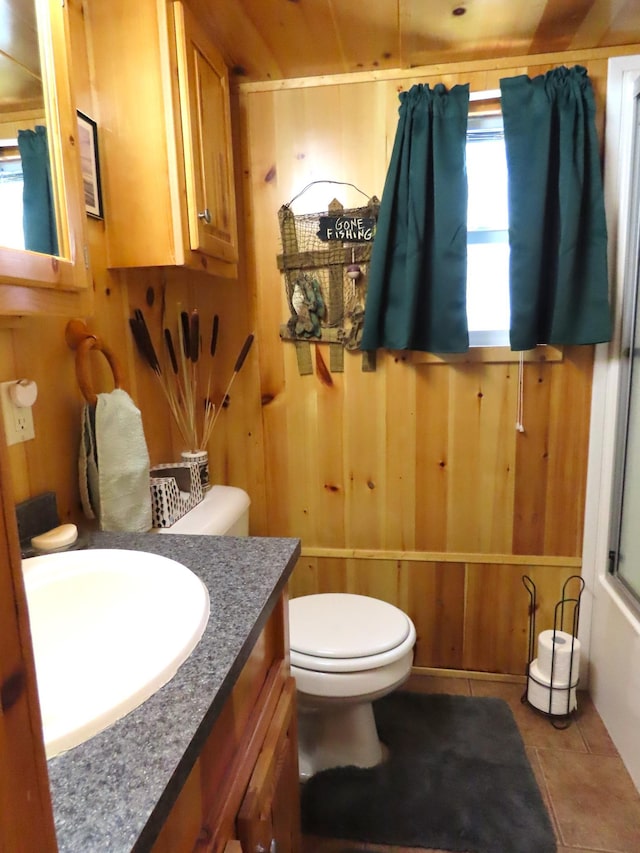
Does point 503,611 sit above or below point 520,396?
below

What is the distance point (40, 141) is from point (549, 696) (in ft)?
6.64

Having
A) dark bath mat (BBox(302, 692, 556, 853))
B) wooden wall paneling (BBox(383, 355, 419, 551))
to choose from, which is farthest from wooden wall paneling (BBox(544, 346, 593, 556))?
dark bath mat (BBox(302, 692, 556, 853))

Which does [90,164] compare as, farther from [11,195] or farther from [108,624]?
[108,624]

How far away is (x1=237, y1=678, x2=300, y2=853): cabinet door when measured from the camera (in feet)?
2.60

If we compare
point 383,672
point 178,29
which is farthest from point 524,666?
point 178,29

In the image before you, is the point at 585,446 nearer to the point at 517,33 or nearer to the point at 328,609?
the point at 328,609

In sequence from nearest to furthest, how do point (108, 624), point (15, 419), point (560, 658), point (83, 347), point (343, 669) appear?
point (108, 624) < point (15, 419) < point (83, 347) < point (343, 669) < point (560, 658)

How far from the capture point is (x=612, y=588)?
5.85ft

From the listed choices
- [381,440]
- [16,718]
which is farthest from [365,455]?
[16,718]

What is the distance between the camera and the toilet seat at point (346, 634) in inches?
57.7

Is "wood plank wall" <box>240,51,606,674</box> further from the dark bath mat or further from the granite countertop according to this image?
the granite countertop

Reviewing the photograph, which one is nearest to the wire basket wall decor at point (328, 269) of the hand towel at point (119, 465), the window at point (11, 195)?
the hand towel at point (119, 465)

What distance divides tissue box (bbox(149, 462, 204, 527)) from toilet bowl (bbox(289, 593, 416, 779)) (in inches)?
18.3

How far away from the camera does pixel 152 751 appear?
57 centimetres
